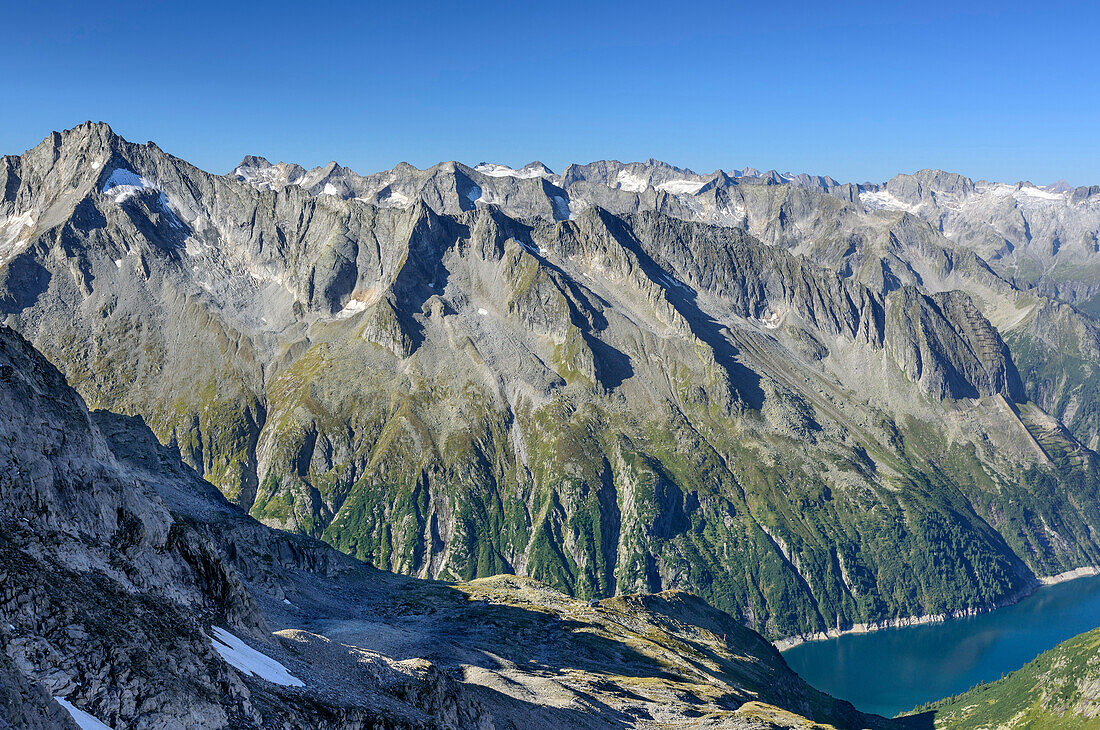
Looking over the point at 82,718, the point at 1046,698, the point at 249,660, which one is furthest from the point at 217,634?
the point at 1046,698

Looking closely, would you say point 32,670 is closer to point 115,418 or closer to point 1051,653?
point 115,418

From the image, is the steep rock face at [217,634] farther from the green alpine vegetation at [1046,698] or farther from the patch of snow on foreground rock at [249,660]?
the green alpine vegetation at [1046,698]

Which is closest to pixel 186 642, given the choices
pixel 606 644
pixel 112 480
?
pixel 112 480

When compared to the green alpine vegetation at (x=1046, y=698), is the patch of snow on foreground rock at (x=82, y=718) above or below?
above

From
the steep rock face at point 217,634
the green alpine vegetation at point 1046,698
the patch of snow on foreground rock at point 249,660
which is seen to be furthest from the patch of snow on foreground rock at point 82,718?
the green alpine vegetation at point 1046,698

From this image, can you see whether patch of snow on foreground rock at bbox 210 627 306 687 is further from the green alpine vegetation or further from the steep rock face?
the green alpine vegetation

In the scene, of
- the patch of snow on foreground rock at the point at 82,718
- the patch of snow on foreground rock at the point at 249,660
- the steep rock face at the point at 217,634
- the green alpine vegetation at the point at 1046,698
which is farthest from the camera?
the green alpine vegetation at the point at 1046,698

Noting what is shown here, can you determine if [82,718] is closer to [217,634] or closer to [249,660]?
[249,660]
